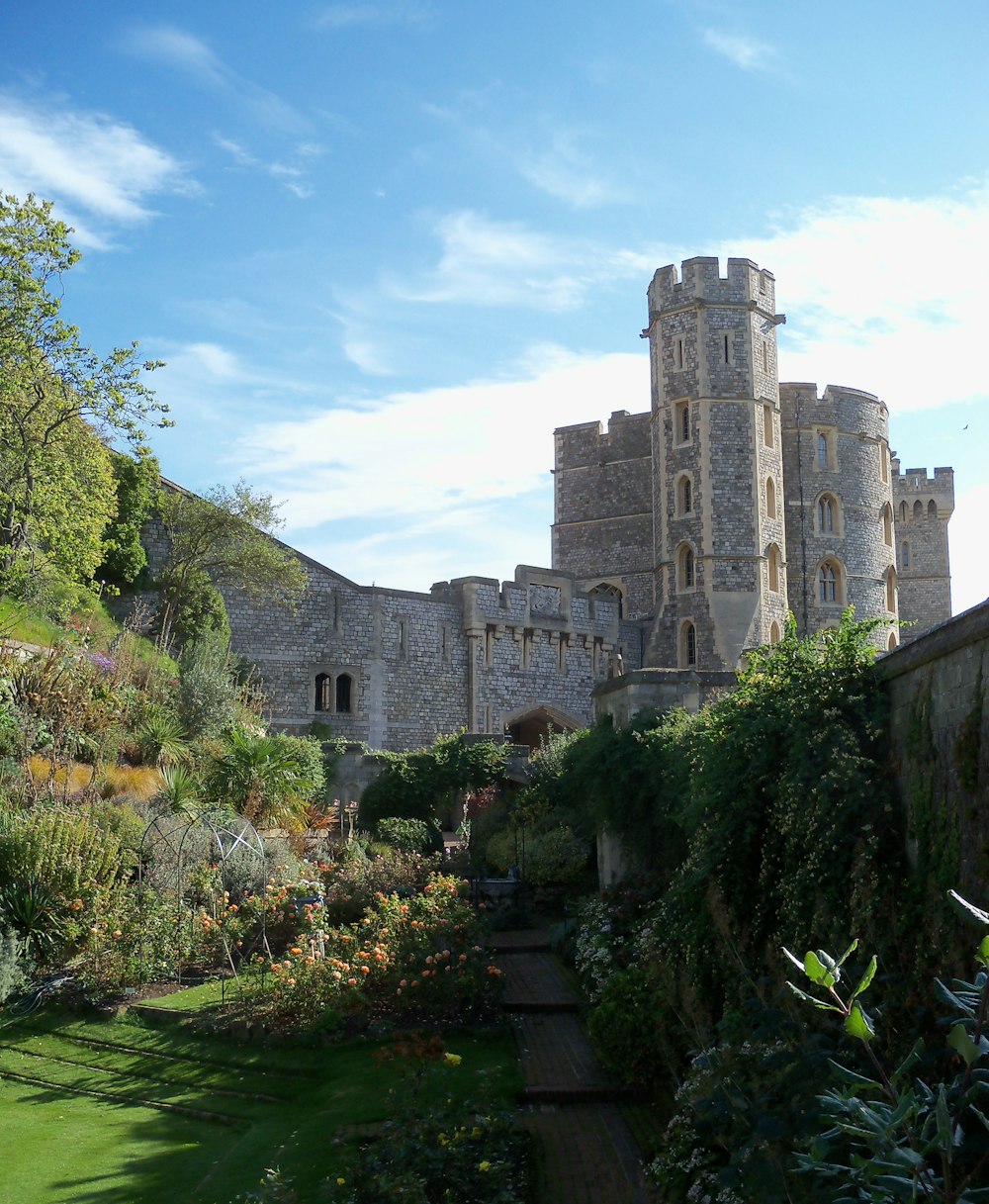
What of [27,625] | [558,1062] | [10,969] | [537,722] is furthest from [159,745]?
[537,722]

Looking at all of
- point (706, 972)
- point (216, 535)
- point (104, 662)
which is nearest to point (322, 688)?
point (216, 535)

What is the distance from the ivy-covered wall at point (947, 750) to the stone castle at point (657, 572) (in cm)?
2067

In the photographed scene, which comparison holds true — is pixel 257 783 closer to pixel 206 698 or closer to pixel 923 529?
pixel 206 698

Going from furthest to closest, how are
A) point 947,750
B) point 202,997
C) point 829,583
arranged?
1. point 829,583
2. point 202,997
3. point 947,750

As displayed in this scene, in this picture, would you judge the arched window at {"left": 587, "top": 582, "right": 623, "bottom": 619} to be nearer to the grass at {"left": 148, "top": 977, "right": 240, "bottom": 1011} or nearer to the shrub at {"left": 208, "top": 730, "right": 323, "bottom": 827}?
the shrub at {"left": 208, "top": 730, "right": 323, "bottom": 827}

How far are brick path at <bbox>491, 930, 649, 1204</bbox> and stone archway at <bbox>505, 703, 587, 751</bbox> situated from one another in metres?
19.0

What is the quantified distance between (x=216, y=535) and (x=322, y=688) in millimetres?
4877

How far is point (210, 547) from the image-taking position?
83.3 ft

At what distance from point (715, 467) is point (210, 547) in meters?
13.8

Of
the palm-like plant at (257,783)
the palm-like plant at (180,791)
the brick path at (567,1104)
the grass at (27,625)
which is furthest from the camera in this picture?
the grass at (27,625)

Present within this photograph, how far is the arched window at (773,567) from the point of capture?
32.5 metres

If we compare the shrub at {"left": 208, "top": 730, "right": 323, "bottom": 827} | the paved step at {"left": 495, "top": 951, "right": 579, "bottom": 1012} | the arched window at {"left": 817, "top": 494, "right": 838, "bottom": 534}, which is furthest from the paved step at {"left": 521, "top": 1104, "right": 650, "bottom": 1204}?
the arched window at {"left": 817, "top": 494, "right": 838, "bottom": 534}

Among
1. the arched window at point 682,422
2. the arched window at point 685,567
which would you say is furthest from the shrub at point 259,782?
the arched window at point 682,422

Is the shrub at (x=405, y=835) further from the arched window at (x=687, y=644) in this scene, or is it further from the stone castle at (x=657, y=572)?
the arched window at (x=687, y=644)
